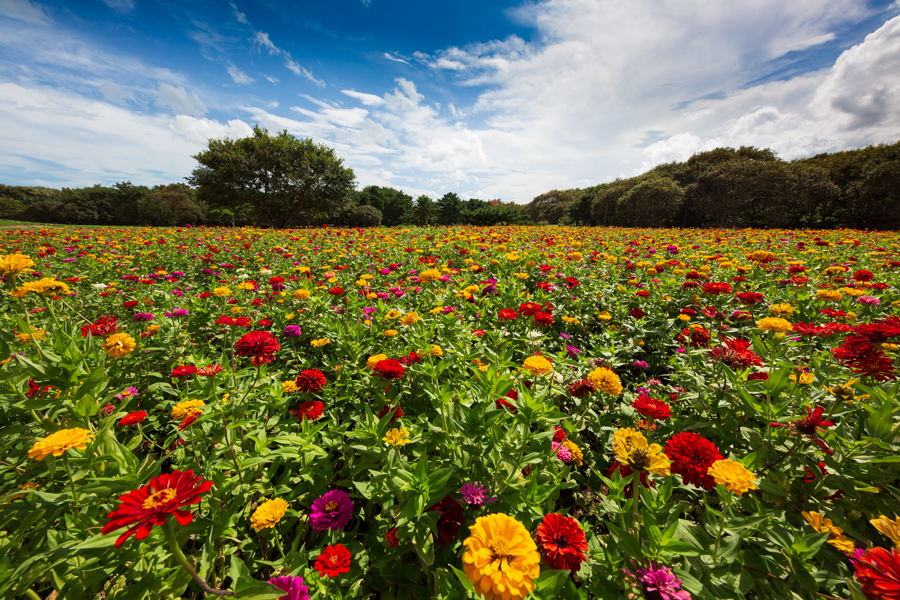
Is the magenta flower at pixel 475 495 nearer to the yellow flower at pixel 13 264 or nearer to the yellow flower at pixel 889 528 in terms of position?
the yellow flower at pixel 889 528

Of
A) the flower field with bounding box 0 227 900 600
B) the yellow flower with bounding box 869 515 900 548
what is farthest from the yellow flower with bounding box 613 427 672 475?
the yellow flower with bounding box 869 515 900 548

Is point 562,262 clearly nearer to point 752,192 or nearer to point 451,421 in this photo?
point 451,421

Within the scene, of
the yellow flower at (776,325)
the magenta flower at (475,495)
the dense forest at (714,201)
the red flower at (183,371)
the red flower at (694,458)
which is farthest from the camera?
the dense forest at (714,201)

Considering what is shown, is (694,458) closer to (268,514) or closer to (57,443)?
(268,514)

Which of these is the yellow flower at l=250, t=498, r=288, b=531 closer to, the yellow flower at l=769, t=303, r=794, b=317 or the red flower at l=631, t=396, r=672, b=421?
the red flower at l=631, t=396, r=672, b=421

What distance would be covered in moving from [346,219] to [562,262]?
40.0 metres

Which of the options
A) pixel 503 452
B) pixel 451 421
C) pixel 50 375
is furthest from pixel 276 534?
pixel 50 375

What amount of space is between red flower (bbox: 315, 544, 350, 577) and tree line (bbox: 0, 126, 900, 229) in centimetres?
2511

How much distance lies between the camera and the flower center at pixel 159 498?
36.0 inches

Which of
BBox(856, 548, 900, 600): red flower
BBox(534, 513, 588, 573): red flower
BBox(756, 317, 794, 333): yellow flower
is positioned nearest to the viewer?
BBox(856, 548, 900, 600): red flower

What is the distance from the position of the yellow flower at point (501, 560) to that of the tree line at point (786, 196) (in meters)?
29.3

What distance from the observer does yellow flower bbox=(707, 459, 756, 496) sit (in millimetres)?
1108

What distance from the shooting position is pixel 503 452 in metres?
1.45

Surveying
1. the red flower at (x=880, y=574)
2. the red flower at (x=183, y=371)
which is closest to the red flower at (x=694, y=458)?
the red flower at (x=880, y=574)
